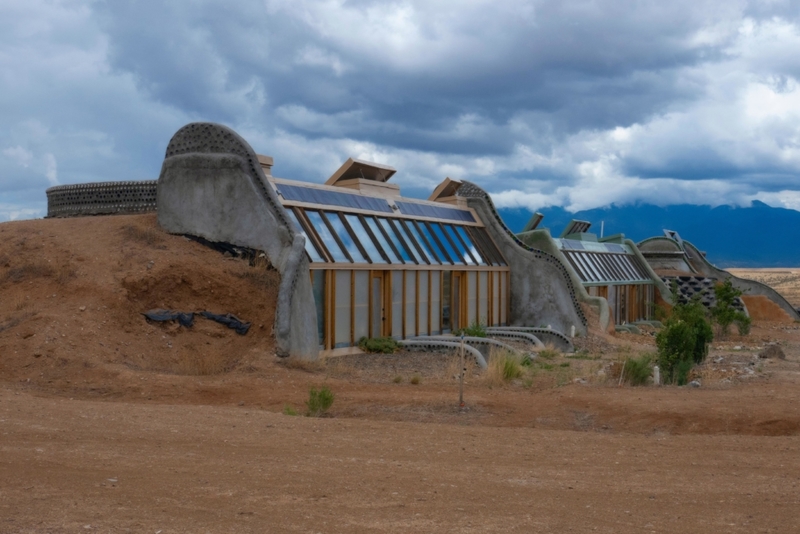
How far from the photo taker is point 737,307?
38.2 meters

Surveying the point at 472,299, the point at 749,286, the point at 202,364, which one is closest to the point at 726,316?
the point at 472,299

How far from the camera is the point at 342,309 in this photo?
19.6 meters

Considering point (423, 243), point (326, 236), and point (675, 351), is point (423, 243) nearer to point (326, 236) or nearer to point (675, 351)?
point (326, 236)

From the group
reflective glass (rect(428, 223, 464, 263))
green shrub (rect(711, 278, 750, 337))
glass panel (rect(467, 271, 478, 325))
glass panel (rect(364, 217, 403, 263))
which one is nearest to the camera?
glass panel (rect(364, 217, 403, 263))

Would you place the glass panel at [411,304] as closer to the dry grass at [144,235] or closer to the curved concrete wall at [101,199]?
the dry grass at [144,235]

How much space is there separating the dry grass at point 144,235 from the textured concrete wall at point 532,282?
40.9 feet

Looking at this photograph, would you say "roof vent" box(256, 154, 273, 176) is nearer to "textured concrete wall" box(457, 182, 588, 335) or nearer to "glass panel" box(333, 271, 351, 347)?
"glass panel" box(333, 271, 351, 347)

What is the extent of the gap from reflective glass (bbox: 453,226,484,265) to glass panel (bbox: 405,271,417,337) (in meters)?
4.17

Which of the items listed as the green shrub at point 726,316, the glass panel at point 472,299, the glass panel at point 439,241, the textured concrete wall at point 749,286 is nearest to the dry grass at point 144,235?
the glass panel at point 439,241

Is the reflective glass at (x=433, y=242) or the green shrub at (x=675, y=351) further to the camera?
the reflective glass at (x=433, y=242)

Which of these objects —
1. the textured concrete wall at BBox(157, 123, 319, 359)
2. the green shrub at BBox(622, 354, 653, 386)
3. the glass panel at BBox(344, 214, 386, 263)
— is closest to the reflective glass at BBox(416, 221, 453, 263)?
the glass panel at BBox(344, 214, 386, 263)

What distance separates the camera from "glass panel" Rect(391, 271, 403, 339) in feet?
70.8

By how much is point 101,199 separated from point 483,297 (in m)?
11.9

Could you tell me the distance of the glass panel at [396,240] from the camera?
22438 mm
